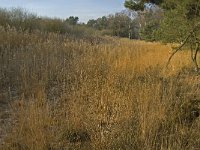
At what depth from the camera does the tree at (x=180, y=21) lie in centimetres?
951

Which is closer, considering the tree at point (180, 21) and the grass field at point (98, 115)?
the grass field at point (98, 115)

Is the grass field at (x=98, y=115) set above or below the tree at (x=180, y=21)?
below

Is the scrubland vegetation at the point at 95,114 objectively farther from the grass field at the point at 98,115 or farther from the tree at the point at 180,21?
the tree at the point at 180,21

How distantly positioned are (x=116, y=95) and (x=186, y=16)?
15.6 feet

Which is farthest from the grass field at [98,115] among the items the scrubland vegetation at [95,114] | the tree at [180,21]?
the tree at [180,21]

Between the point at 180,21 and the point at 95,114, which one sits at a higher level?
the point at 180,21

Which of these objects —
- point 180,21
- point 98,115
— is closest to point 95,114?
point 98,115

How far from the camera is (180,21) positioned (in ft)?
32.9

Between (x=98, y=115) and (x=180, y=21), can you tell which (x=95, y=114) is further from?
(x=180, y=21)

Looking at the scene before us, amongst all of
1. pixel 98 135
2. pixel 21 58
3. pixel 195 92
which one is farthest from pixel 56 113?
pixel 21 58

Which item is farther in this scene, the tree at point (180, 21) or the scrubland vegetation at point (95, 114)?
the tree at point (180, 21)

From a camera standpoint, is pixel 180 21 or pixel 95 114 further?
pixel 180 21

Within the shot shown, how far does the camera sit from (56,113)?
18.6 feet

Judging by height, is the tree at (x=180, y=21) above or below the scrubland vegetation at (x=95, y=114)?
above
